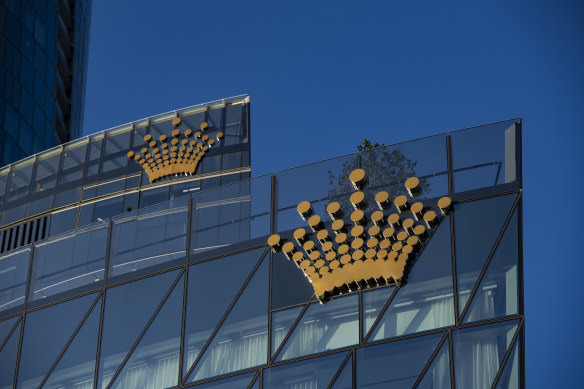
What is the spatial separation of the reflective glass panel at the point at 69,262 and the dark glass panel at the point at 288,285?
496 cm

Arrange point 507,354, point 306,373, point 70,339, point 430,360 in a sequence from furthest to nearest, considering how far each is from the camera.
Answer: point 70,339, point 306,373, point 430,360, point 507,354

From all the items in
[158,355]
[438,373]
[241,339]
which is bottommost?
[438,373]

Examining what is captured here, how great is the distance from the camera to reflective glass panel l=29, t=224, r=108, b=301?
27453mm

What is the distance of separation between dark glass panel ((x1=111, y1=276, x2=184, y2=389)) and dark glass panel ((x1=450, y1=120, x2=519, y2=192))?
6998 millimetres

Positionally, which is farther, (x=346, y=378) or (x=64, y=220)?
(x=64, y=220)

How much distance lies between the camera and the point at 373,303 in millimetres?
23094

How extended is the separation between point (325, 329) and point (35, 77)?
52.2 m

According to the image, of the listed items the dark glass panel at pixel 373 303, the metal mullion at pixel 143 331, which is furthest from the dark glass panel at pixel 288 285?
the metal mullion at pixel 143 331

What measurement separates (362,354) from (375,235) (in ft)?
9.36

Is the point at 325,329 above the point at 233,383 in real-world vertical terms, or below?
above

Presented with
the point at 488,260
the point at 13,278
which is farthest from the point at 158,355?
the point at 488,260

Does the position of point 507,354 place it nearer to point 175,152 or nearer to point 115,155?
point 175,152

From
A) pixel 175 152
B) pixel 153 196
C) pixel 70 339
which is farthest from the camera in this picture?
pixel 175 152

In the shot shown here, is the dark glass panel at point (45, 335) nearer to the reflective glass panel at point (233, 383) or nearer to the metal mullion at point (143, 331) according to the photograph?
the metal mullion at point (143, 331)
